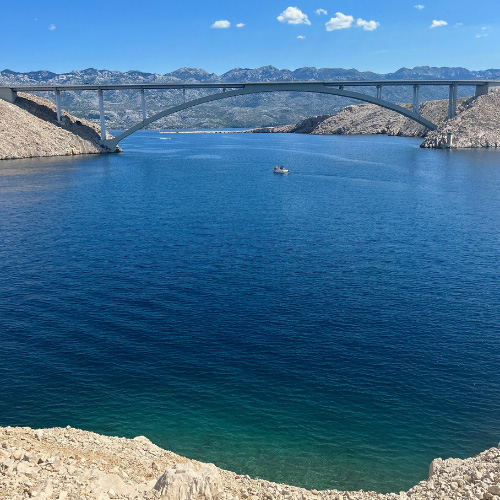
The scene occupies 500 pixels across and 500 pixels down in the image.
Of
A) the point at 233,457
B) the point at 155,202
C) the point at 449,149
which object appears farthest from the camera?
the point at 449,149

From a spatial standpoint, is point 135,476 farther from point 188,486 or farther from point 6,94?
point 6,94

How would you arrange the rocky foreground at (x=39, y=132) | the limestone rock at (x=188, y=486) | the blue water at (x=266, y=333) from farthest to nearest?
the rocky foreground at (x=39, y=132)
the blue water at (x=266, y=333)
the limestone rock at (x=188, y=486)

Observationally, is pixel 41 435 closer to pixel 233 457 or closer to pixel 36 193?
pixel 233 457

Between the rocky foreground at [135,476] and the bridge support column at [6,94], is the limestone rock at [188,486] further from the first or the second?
the bridge support column at [6,94]

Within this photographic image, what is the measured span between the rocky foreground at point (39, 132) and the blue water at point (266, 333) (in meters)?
74.4

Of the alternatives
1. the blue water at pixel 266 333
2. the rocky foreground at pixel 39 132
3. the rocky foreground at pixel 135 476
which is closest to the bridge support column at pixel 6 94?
the rocky foreground at pixel 39 132

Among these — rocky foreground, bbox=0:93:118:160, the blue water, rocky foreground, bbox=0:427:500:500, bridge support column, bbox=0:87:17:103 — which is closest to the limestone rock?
rocky foreground, bbox=0:427:500:500

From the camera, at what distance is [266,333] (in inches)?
1417

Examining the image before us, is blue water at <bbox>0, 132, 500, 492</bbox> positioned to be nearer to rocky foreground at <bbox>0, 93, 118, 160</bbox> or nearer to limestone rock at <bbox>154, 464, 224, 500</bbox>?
→ limestone rock at <bbox>154, 464, 224, 500</bbox>

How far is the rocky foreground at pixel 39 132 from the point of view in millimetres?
139175

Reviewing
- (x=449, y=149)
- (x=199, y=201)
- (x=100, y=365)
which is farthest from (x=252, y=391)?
(x=449, y=149)

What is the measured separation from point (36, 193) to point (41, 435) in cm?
7218

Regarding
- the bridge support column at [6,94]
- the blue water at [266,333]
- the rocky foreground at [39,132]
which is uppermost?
the bridge support column at [6,94]

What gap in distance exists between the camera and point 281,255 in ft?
174
